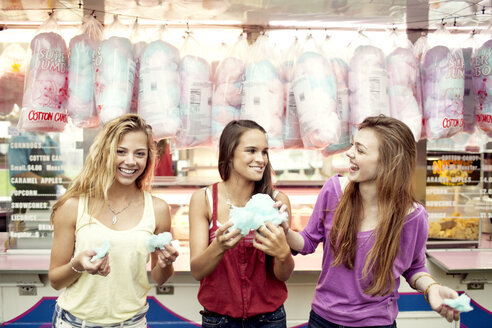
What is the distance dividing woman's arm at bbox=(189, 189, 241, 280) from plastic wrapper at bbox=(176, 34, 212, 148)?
29.1 inches

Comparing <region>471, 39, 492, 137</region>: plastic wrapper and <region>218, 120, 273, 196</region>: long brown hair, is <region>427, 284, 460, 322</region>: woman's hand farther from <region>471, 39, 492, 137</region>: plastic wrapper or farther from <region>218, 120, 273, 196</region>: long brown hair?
<region>471, 39, 492, 137</region>: plastic wrapper

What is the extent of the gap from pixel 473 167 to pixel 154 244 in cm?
259

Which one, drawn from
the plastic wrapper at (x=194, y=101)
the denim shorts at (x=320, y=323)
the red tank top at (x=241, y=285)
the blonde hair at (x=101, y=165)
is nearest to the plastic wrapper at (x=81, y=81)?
the plastic wrapper at (x=194, y=101)

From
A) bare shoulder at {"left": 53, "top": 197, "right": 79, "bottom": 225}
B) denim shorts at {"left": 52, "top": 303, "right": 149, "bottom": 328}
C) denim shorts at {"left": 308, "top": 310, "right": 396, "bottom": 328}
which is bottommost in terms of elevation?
denim shorts at {"left": 308, "top": 310, "right": 396, "bottom": 328}

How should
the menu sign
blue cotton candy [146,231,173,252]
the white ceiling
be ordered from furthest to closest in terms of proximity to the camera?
the menu sign < the white ceiling < blue cotton candy [146,231,173,252]

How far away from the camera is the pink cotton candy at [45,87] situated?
7.68 ft

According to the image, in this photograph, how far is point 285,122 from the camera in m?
2.50

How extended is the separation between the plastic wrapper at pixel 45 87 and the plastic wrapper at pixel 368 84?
1713 mm

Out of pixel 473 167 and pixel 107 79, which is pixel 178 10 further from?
pixel 473 167

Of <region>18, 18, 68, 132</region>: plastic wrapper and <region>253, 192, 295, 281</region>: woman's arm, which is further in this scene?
<region>18, 18, 68, 132</region>: plastic wrapper

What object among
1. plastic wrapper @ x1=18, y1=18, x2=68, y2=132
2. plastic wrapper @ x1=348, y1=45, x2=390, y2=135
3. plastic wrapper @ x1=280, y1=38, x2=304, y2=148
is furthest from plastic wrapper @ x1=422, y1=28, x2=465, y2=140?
plastic wrapper @ x1=18, y1=18, x2=68, y2=132

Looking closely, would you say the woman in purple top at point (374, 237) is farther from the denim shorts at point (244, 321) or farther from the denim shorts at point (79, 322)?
the denim shorts at point (79, 322)

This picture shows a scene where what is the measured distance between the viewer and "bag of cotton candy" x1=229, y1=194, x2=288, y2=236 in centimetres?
143

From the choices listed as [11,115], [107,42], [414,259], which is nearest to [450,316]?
[414,259]
